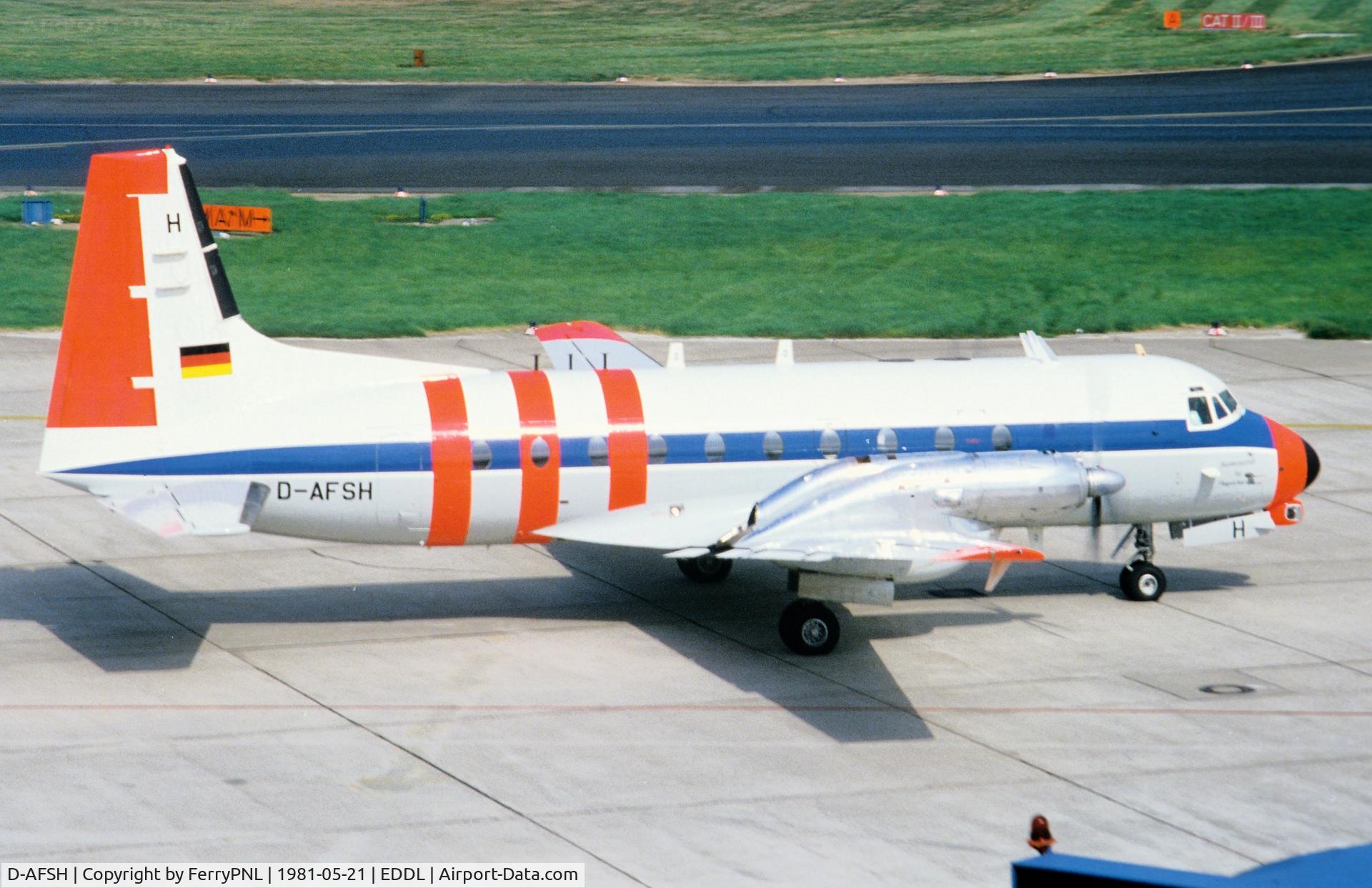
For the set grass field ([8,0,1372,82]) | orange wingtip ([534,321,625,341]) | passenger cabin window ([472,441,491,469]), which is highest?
grass field ([8,0,1372,82])

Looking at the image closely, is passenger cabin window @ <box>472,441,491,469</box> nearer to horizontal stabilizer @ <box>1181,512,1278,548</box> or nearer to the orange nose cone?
horizontal stabilizer @ <box>1181,512,1278,548</box>

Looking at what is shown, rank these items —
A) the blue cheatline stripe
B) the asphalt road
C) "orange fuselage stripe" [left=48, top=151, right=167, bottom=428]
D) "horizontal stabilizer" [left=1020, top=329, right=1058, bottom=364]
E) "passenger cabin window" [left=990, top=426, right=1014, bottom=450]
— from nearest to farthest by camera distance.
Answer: "orange fuselage stripe" [left=48, top=151, right=167, bottom=428]
the blue cheatline stripe
"passenger cabin window" [left=990, top=426, right=1014, bottom=450]
"horizontal stabilizer" [left=1020, top=329, right=1058, bottom=364]
the asphalt road

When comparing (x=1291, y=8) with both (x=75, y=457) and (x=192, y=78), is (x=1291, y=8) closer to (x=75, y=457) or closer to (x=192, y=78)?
(x=192, y=78)

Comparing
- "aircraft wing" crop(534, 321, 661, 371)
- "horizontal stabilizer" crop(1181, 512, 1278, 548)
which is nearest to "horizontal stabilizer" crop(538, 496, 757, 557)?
"aircraft wing" crop(534, 321, 661, 371)

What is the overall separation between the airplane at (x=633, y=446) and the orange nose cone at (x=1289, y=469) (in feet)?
0.14

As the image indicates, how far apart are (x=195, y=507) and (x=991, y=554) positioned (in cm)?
916

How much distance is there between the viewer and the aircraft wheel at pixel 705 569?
24016mm

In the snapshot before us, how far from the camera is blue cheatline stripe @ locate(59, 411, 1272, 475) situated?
67.2 feet

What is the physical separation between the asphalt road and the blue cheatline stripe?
29851 millimetres

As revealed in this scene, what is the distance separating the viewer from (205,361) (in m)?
20.7

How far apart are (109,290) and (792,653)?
943cm

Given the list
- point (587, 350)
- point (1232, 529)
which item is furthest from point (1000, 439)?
point (587, 350)

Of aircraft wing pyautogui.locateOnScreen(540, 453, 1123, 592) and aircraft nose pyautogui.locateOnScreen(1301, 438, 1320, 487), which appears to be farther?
aircraft nose pyautogui.locateOnScreen(1301, 438, 1320, 487)

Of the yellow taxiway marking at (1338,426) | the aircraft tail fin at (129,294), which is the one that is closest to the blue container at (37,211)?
the aircraft tail fin at (129,294)
